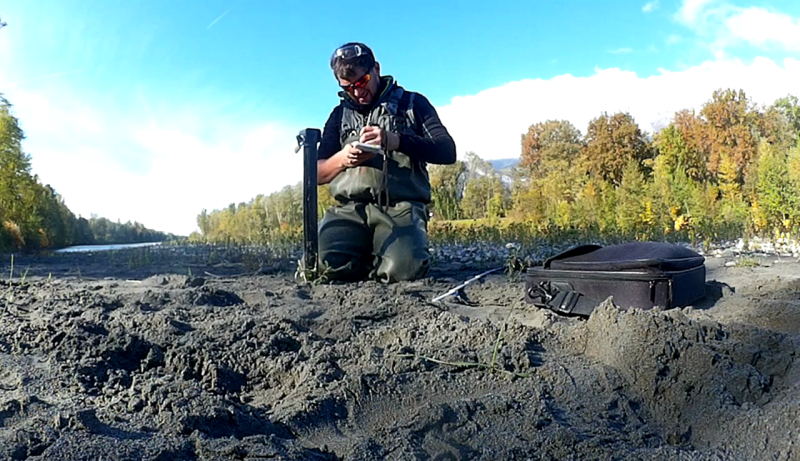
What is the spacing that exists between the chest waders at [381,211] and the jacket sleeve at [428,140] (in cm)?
7

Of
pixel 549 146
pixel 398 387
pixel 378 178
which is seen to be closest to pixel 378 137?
pixel 378 178

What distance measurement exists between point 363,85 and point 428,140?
0.63 metres

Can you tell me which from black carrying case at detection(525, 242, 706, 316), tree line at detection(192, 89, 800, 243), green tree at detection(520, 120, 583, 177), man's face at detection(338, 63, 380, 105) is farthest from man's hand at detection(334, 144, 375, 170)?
green tree at detection(520, 120, 583, 177)

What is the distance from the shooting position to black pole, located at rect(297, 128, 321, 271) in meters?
3.42

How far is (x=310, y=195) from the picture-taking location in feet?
11.3

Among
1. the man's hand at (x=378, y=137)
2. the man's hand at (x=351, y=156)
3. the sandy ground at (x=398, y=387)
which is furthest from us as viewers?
the man's hand at (x=351, y=156)

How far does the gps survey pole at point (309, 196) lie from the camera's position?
342cm

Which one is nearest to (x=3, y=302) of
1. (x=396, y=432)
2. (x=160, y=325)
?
(x=160, y=325)

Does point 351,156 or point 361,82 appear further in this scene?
point 361,82

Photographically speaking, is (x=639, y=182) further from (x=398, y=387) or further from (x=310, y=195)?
(x=398, y=387)

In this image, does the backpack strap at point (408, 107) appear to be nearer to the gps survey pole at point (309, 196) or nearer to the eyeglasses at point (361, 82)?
the eyeglasses at point (361, 82)

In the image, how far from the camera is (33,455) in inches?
39.5

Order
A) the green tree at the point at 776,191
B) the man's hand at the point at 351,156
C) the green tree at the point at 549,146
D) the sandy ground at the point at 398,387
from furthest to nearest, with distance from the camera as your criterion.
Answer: the green tree at the point at 549,146 < the green tree at the point at 776,191 < the man's hand at the point at 351,156 < the sandy ground at the point at 398,387

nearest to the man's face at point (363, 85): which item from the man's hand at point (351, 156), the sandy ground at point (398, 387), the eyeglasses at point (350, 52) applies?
the eyeglasses at point (350, 52)
